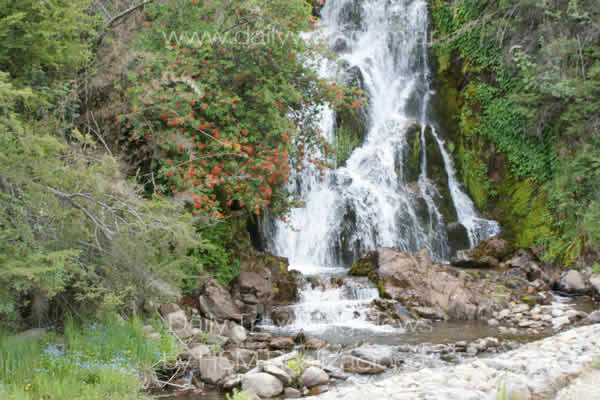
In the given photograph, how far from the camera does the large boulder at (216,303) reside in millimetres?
7262

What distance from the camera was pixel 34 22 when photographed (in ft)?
15.5

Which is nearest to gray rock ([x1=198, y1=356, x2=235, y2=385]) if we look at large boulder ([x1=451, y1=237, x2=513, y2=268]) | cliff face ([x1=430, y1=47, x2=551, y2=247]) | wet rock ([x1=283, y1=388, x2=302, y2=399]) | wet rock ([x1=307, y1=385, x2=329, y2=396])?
wet rock ([x1=283, y1=388, x2=302, y2=399])

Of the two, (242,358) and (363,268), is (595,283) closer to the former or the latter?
(363,268)

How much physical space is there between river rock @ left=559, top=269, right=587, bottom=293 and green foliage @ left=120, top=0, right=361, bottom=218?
620cm

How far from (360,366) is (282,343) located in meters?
1.33

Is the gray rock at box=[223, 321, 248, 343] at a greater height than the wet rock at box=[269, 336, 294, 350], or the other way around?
the gray rock at box=[223, 321, 248, 343]

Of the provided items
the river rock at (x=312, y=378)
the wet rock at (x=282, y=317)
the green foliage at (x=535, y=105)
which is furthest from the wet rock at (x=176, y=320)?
the green foliage at (x=535, y=105)

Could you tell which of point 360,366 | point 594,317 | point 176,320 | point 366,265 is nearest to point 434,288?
point 366,265

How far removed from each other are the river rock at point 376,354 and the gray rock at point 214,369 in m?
1.72

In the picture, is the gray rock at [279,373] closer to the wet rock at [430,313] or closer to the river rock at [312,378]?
the river rock at [312,378]

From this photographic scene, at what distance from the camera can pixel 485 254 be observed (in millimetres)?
11469

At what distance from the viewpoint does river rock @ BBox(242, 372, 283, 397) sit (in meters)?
4.77

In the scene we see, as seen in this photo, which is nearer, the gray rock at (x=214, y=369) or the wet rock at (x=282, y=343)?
the gray rock at (x=214, y=369)

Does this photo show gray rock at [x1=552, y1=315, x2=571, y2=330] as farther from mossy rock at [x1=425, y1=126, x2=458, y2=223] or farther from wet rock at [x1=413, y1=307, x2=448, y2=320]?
mossy rock at [x1=425, y1=126, x2=458, y2=223]
